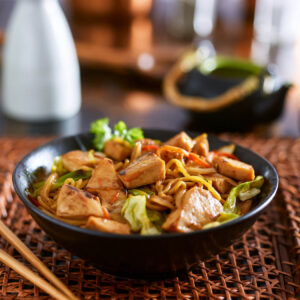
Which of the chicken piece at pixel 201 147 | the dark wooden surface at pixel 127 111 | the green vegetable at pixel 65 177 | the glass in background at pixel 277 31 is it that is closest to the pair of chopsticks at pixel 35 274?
the green vegetable at pixel 65 177

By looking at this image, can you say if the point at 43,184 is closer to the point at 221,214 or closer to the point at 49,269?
the point at 49,269

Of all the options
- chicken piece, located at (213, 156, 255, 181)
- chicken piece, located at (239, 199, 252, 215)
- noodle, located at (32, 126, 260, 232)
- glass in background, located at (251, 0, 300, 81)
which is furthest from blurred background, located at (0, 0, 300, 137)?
chicken piece, located at (239, 199, 252, 215)

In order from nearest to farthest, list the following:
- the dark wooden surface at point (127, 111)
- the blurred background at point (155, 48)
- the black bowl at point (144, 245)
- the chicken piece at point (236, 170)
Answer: the black bowl at point (144, 245) → the chicken piece at point (236, 170) → the dark wooden surface at point (127, 111) → the blurred background at point (155, 48)

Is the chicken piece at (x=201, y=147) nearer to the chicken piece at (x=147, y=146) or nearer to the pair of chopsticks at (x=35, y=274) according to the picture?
the chicken piece at (x=147, y=146)

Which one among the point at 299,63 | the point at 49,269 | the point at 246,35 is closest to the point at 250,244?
the point at 49,269

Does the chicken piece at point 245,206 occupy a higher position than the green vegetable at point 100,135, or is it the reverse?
the green vegetable at point 100,135

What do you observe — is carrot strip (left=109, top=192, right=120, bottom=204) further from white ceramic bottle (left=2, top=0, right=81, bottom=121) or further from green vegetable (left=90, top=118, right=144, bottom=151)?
white ceramic bottle (left=2, top=0, right=81, bottom=121)
